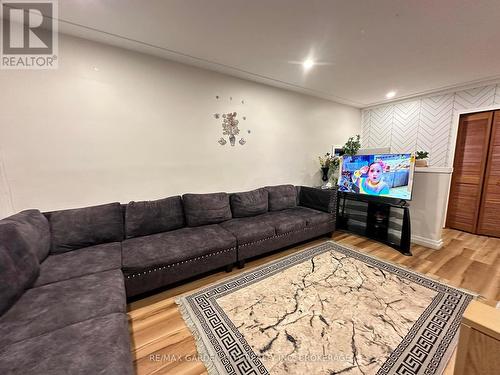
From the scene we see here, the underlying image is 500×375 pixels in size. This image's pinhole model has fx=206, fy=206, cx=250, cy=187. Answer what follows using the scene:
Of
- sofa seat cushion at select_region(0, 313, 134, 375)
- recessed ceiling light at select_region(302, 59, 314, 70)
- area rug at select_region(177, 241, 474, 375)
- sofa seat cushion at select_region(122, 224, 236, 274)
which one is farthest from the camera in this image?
recessed ceiling light at select_region(302, 59, 314, 70)

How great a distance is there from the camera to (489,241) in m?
3.42

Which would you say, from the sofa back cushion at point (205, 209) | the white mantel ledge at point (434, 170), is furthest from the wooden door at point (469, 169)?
the sofa back cushion at point (205, 209)

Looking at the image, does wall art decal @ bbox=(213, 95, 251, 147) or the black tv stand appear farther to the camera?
wall art decal @ bbox=(213, 95, 251, 147)

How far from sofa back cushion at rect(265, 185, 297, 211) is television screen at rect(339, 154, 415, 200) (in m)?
0.93

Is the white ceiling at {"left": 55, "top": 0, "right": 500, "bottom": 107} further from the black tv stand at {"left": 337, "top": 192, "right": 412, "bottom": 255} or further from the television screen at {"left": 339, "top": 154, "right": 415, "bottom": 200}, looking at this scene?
the black tv stand at {"left": 337, "top": 192, "right": 412, "bottom": 255}

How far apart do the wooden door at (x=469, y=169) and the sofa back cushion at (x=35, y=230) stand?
6.05 m

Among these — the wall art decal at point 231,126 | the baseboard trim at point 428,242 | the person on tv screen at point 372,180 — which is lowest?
the baseboard trim at point 428,242

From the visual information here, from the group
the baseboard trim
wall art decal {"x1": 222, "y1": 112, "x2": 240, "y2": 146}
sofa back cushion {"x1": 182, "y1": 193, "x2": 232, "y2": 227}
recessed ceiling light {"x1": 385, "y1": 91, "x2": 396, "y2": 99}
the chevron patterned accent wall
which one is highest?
recessed ceiling light {"x1": 385, "y1": 91, "x2": 396, "y2": 99}

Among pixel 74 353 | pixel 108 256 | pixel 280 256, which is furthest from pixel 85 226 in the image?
pixel 280 256

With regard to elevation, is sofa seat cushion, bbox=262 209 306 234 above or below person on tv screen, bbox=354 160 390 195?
below

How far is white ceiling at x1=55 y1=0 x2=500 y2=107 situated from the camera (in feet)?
5.65

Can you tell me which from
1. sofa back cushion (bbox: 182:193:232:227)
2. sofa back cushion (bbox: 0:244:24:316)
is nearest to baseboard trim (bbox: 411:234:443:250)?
sofa back cushion (bbox: 182:193:232:227)

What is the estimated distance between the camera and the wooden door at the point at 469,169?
3.56 meters

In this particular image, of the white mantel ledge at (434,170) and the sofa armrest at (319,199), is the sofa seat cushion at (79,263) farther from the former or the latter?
the white mantel ledge at (434,170)
